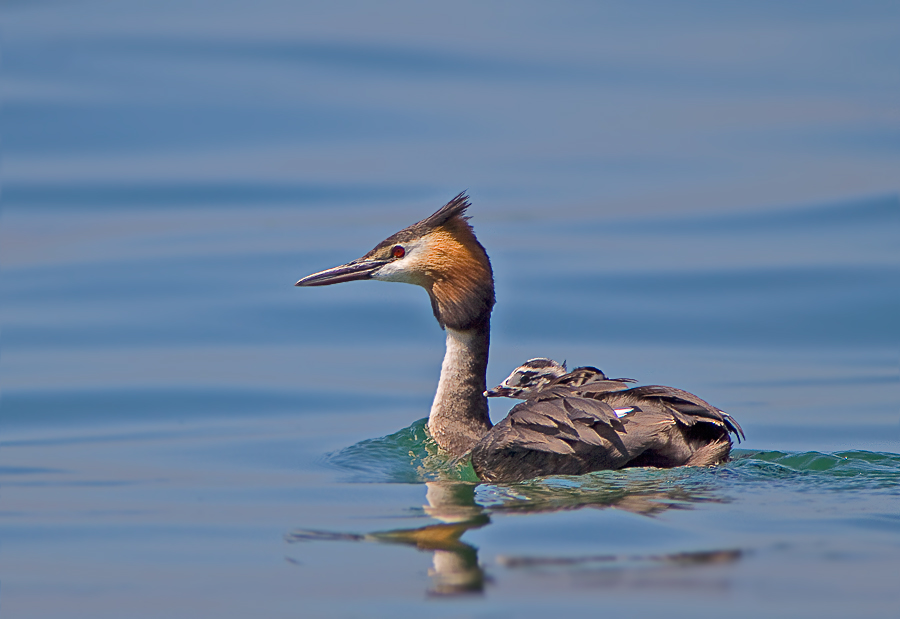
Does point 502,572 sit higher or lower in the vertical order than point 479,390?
lower

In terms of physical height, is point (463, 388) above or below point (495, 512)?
above

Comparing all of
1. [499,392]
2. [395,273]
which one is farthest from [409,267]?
[499,392]

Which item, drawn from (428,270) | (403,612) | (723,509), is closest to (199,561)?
(403,612)

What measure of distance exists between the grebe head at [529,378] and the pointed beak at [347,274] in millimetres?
994

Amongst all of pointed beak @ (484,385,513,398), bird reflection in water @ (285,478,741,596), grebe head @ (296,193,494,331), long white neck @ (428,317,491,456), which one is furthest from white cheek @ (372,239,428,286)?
bird reflection in water @ (285,478,741,596)

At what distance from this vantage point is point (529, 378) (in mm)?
7539

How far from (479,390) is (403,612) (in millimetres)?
3156

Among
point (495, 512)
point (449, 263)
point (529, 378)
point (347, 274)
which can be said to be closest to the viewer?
point (495, 512)

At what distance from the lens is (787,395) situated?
8.75 m

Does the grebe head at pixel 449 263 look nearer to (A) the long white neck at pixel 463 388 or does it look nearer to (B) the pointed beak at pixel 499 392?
(A) the long white neck at pixel 463 388

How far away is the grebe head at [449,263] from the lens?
7422mm

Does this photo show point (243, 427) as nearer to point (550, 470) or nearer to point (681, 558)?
point (550, 470)

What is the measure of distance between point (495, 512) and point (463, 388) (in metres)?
1.80

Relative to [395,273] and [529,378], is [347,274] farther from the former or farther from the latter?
[529,378]
